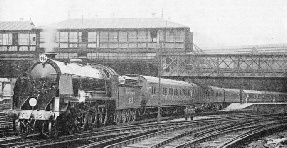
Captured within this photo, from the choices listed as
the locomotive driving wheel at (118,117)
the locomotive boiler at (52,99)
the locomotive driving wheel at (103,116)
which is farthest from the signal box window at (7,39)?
the locomotive boiler at (52,99)

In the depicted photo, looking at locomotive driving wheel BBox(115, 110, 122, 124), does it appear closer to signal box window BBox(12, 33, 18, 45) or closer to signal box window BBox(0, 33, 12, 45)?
signal box window BBox(12, 33, 18, 45)

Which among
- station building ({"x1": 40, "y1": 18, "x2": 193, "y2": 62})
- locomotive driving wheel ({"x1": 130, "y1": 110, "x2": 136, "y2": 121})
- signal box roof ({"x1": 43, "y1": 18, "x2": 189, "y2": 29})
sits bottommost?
locomotive driving wheel ({"x1": 130, "y1": 110, "x2": 136, "y2": 121})

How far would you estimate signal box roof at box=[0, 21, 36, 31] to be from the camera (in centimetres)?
3925

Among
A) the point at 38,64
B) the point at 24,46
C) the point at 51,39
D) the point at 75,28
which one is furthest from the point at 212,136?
the point at 24,46

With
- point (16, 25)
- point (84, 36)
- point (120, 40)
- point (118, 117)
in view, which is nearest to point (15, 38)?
point (16, 25)

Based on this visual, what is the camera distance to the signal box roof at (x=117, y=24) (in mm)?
36656

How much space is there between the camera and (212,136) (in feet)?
49.9

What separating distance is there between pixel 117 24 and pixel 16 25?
10395mm

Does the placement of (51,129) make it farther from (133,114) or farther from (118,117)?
(133,114)

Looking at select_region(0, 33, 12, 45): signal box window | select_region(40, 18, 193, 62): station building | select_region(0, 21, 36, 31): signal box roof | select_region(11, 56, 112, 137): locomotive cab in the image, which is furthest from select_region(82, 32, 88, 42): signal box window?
select_region(11, 56, 112, 137): locomotive cab

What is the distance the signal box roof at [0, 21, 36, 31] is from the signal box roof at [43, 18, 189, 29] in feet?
10.7

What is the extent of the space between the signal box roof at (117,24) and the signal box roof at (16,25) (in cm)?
327

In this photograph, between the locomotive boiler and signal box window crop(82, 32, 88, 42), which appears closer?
the locomotive boiler

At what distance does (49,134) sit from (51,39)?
728cm
